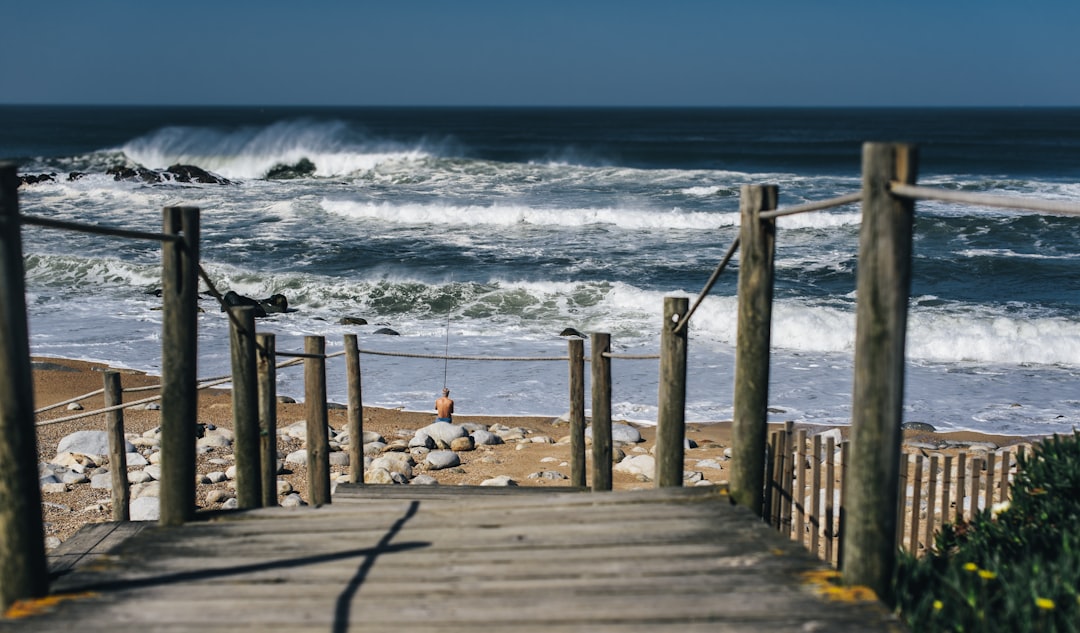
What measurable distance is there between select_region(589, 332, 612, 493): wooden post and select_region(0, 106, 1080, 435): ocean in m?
5.65

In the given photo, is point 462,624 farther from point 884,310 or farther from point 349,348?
point 349,348

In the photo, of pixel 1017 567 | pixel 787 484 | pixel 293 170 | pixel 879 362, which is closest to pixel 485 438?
pixel 787 484

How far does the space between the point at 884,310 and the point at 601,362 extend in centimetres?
313

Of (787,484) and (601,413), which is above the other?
(601,413)

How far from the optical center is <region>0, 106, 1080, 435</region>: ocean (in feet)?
44.1

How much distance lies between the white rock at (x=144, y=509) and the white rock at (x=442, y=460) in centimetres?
258

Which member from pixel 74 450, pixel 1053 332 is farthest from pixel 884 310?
pixel 1053 332

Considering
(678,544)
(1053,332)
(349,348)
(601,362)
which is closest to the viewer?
(678,544)

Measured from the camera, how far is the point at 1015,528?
15.1ft

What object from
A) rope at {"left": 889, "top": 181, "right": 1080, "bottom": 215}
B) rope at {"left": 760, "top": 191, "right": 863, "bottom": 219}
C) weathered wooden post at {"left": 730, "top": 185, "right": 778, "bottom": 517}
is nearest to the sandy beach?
weathered wooden post at {"left": 730, "top": 185, "right": 778, "bottom": 517}

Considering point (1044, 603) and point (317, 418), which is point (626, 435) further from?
point (1044, 603)

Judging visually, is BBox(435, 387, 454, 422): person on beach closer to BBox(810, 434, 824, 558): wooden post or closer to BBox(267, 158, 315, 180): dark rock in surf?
BBox(810, 434, 824, 558): wooden post

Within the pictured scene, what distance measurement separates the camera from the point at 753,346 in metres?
4.63

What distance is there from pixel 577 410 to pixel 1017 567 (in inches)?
141
